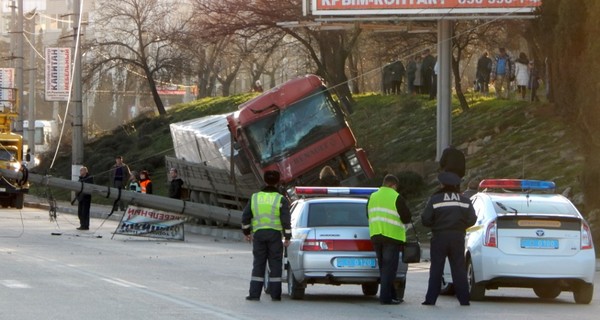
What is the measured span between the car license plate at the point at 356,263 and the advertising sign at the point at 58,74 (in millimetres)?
36894

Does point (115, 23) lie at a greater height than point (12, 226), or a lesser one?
greater

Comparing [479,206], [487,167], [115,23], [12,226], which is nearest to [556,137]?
[487,167]

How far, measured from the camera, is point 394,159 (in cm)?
4109

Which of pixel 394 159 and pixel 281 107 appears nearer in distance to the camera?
pixel 281 107

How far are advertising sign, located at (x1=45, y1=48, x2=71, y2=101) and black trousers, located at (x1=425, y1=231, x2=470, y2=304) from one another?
37193mm

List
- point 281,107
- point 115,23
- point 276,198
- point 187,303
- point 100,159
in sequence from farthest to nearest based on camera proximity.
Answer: point 115,23
point 100,159
point 281,107
point 276,198
point 187,303

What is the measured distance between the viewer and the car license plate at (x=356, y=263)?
17000mm

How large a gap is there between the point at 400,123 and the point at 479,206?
89.6 ft

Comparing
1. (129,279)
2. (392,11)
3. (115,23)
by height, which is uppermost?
(115,23)

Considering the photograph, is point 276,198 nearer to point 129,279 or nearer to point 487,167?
point 129,279

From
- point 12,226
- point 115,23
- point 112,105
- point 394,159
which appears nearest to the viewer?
point 12,226

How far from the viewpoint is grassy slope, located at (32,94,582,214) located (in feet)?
111

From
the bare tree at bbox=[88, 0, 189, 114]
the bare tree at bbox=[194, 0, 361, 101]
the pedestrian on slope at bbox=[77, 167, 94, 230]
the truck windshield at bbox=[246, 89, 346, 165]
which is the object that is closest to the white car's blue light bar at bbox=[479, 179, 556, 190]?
the truck windshield at bbox=[246, 89, 346, 165]

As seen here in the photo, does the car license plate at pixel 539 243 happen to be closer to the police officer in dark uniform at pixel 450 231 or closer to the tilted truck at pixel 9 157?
the police officer in dark uniform at pixel 450 231
